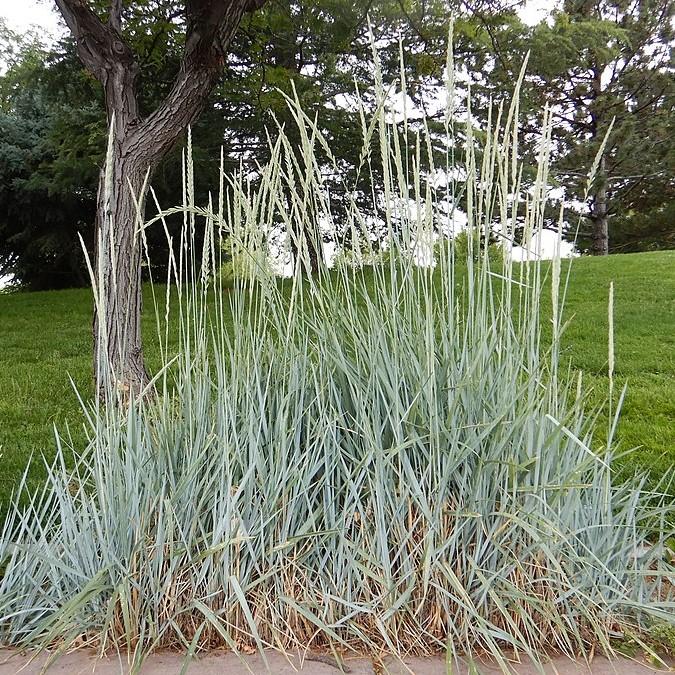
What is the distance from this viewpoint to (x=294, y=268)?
5.40 ft

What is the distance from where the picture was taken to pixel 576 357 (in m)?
4.35

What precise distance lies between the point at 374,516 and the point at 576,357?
11.3 ft

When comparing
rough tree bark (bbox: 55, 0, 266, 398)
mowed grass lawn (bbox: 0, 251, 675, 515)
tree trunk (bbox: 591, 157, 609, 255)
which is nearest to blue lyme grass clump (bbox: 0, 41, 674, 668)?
mowed grass lawn (bbox: 0, 251, 675, 515)

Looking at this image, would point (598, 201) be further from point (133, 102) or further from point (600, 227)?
point (133, 102)

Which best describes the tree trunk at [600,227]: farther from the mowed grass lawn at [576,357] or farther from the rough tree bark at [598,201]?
the mowed grass lawn at [576,357]

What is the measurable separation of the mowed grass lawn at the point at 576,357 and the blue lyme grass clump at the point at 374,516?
1.24 feet

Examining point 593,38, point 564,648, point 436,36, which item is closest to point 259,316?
point 564,648

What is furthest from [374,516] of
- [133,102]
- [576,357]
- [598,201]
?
[598,201]

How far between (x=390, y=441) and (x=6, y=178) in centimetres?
994

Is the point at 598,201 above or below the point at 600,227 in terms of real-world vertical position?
above

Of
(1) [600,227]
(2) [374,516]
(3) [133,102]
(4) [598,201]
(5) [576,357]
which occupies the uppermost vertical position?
(4) [598,201]

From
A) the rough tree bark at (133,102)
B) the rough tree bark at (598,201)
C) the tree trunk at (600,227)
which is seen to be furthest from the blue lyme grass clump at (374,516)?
the tree trunk at (600,227)

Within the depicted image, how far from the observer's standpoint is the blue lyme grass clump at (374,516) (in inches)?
48.8

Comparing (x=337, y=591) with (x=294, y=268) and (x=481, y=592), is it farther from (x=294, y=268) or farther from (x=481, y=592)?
(x=294, y=268)
